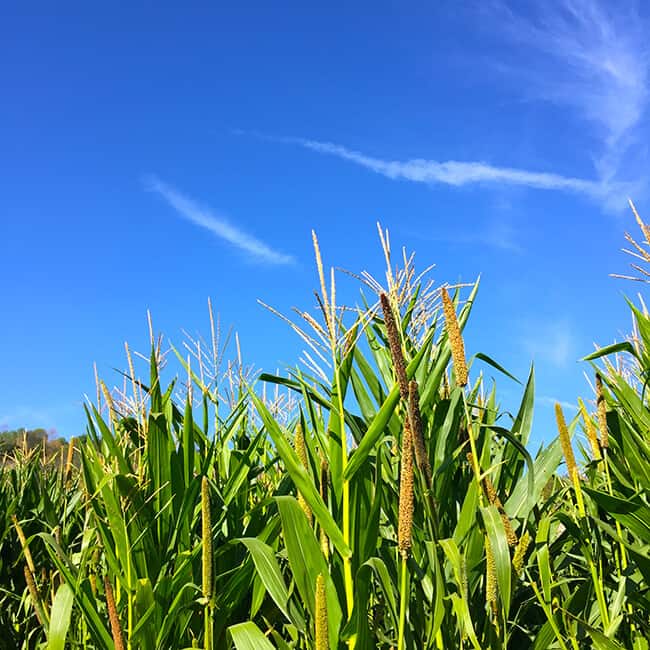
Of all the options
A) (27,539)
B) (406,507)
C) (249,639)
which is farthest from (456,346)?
(27,539)

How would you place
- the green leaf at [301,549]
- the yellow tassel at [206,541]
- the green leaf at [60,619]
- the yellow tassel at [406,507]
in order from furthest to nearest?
the green leaf at [60,619], the green leaf at [301,549], the yellow tassel at [206,541], the yellow tassel at [406,507]

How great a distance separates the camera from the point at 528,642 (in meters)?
1.84

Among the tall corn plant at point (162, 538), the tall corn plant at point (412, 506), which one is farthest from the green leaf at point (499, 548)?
the tall corn plant at point (162, 538)

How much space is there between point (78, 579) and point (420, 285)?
152 cm

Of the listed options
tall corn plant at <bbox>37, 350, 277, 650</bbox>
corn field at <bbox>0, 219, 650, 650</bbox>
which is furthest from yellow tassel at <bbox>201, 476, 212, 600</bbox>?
tall corn plant at <bbox>37, 350, 277, 650</bbox>

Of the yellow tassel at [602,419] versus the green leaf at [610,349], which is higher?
the green leaf at [610,349]

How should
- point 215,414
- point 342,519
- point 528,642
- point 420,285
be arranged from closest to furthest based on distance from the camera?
point 342,519 → point 528,642 → point 420,285 → point 215,414

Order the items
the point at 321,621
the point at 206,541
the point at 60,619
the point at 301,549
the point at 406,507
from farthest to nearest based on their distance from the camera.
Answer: the point at 60,619
the point at 301,549
the point at 206,541
the point at 406,507
the point at 321,621

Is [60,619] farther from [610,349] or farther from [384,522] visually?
[610,349]

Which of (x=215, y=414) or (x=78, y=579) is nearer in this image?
(x=78, y=579)

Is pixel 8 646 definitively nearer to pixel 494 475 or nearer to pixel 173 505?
pixel 173 505

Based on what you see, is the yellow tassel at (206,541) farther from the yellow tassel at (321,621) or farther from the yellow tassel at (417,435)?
the yellow tassel at (417,435)

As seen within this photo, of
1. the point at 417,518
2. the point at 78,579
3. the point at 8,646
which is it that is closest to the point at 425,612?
the point at 417,518

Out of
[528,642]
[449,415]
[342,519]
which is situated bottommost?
[528,642]
